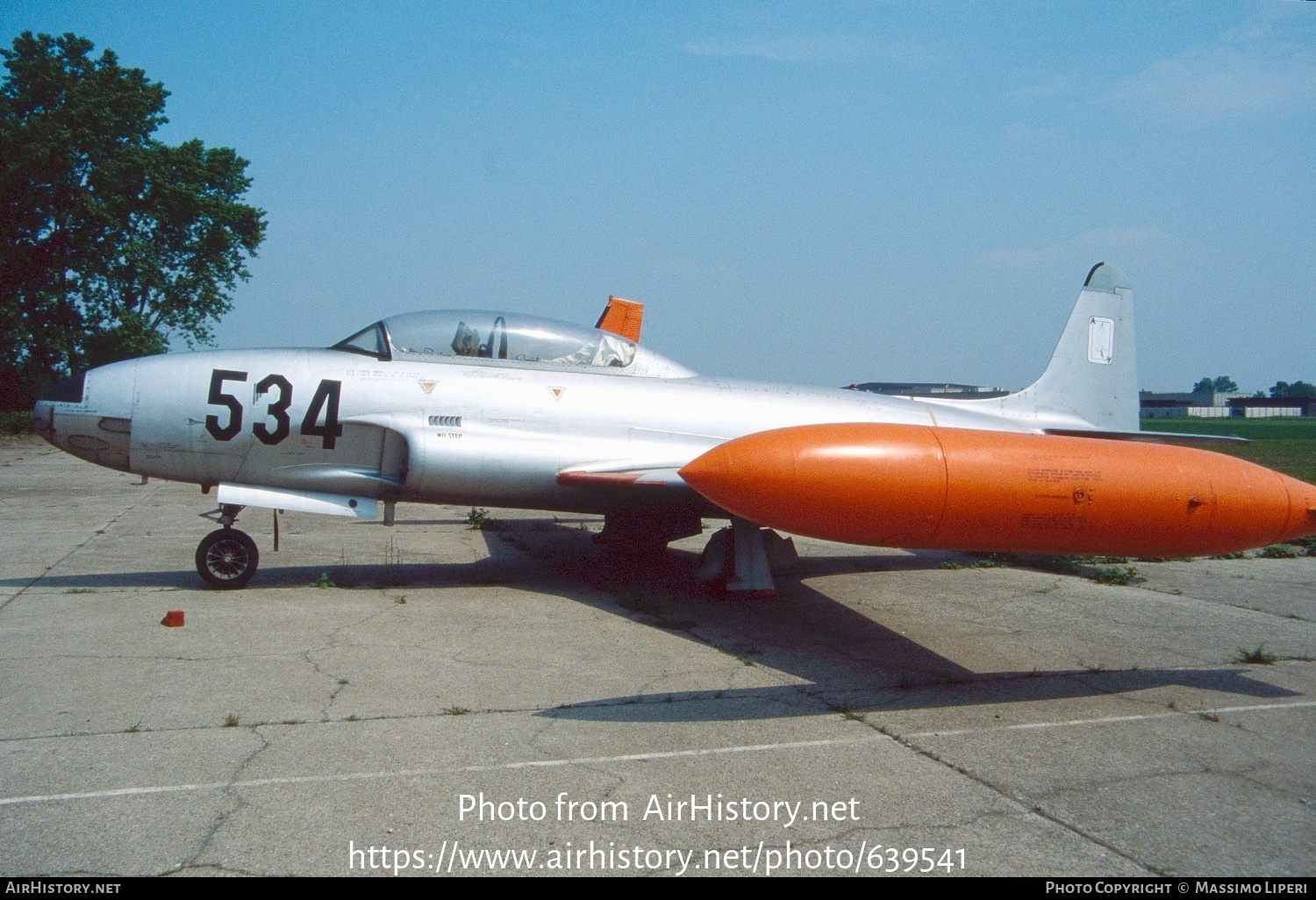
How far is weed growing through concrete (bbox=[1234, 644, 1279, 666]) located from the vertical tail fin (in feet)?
15.2

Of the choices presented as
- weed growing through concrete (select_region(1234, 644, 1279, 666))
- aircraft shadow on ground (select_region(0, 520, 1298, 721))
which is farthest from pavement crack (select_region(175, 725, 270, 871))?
weed growing through concrete (select_region(1234, 644, 1279, 666))

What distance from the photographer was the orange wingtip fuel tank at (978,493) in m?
5.12

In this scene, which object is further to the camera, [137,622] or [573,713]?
[137,622]

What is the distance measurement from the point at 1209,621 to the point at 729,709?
520cm

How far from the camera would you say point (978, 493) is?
5180 mm

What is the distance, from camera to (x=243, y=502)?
7.98 m

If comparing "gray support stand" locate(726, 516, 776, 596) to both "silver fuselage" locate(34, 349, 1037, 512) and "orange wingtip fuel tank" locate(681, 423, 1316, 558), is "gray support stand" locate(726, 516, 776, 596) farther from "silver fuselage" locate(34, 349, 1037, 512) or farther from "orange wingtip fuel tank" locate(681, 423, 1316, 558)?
"orange wingtip fuel tank" locate(681, 423, 1316, 558)

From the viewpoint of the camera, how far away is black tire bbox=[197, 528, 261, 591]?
803cm

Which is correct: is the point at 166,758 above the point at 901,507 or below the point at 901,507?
below

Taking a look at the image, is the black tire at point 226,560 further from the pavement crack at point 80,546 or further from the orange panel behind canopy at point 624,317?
the orange panel behind canopy at point 624,317

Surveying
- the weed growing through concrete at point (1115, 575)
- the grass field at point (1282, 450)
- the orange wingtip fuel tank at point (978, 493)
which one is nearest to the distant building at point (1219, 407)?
the grass field at point (1282, 450)

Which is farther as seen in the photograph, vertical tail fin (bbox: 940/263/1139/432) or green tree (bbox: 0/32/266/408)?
green tree (bbox: 0/32/266/408)
